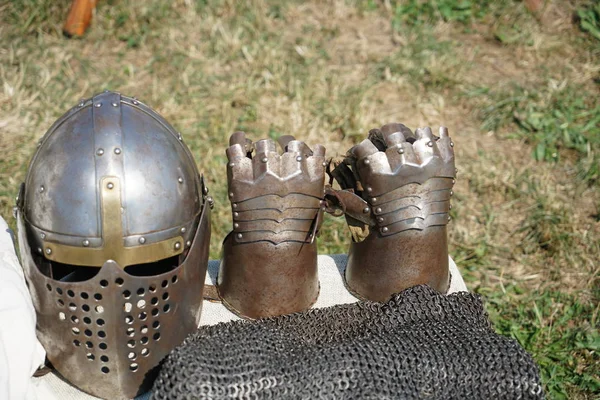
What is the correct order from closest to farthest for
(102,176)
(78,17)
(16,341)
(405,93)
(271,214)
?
(102,176) < (16,341) < (271,214) < (405,93) < (78,17)

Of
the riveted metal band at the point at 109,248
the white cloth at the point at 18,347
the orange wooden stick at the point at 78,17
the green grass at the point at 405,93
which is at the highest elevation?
the riveted metal band at the point at 109,248

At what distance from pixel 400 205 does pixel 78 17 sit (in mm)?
3822

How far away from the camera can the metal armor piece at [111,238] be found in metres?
2.01

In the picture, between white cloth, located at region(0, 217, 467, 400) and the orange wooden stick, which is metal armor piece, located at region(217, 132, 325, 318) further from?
the orange wooden stick

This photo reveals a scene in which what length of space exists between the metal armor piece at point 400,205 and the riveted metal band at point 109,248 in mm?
886

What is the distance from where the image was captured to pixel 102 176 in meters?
2.00

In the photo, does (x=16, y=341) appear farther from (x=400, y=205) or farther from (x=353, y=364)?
(x=400, y=205)

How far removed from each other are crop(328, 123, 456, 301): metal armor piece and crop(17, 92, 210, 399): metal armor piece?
69 centimetres

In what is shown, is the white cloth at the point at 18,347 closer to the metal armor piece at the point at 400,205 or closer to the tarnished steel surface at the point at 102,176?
the tarnished steel surface at the point at 102,176

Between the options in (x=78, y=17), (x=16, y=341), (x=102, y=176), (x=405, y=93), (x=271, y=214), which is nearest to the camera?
(x=102, y=176)

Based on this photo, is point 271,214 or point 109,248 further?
point 271,214

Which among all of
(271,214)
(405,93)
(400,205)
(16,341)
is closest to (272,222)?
(271,214)

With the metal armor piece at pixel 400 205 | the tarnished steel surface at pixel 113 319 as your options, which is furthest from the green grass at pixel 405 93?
the tarnished steel surface at pixel 113 319

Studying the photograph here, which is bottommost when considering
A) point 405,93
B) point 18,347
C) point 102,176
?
point 405,93
